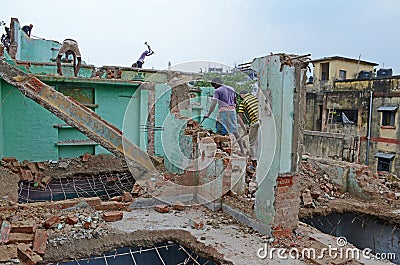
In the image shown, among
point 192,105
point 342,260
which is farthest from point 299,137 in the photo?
point 192,105

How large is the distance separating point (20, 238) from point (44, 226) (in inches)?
22.6

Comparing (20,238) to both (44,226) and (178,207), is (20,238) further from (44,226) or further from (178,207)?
(178,207)

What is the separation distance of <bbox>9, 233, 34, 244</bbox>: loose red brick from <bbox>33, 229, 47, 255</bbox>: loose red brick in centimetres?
8

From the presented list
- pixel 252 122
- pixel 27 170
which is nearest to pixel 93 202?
pixel 27 170

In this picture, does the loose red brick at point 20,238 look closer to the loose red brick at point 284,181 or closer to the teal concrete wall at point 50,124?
the loose red brick at point 284,181

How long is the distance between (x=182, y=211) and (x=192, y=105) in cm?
535

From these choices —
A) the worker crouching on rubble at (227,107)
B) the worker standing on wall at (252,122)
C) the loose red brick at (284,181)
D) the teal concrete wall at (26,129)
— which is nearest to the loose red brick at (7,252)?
the loose red brick at (284,181)

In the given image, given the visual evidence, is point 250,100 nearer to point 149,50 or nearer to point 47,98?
point 47,98

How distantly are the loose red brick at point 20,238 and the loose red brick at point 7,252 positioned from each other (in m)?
0.14

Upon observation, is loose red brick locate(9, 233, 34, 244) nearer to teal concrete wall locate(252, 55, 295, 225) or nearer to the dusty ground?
the dusty ground

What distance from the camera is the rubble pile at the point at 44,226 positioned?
4.44 metres

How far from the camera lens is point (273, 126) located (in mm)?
5043

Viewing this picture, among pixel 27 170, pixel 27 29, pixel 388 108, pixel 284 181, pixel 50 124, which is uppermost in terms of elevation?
pixel 27 29

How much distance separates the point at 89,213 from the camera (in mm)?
5828
